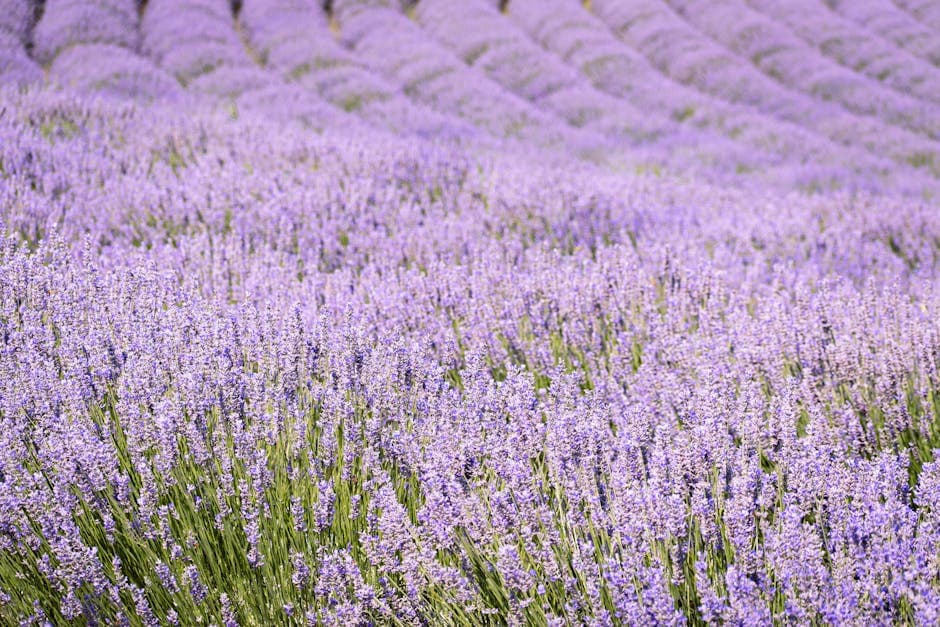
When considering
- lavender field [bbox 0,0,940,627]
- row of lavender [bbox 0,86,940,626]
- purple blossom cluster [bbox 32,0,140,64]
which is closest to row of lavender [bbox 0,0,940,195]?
purple blossom cluster [bbox 32,0,140,64]

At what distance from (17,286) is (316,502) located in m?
1.58

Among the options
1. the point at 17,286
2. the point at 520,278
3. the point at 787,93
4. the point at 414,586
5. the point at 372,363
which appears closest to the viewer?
the point at 414,586

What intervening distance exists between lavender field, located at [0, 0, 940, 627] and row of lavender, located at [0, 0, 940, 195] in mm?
1689

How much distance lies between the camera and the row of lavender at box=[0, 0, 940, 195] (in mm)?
8211

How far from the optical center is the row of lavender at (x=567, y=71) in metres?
8.21

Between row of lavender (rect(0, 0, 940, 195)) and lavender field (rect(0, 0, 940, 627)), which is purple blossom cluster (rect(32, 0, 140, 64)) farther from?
lavender field (rect(0, 0, 940, 627))

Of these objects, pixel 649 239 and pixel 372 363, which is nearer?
pixel 372 363

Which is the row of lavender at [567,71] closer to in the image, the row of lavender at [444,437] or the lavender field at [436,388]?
the lavender field at [436,388]

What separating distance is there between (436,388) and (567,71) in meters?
10.6

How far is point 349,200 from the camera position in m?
4.62

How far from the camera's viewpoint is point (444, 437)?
200 cm

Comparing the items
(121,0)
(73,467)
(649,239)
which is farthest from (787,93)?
(73,467)

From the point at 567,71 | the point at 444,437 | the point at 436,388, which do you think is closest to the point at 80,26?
the point at 567,71

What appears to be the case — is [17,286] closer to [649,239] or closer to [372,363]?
[372,363]
